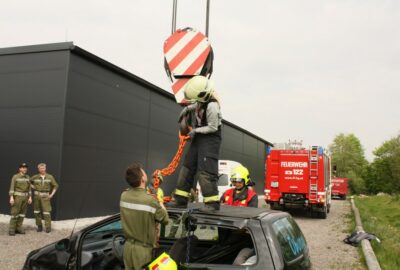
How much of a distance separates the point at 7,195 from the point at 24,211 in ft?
5.54

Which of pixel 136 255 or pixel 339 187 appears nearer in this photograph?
pixel 136 255

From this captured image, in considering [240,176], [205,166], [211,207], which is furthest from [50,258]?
[240,176]

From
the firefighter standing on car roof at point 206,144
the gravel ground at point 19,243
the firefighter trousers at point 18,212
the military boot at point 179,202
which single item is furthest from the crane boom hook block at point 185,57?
the firefighter trousers at point 18,212

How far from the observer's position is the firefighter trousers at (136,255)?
3.20 m

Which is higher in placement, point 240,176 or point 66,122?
point 66,122

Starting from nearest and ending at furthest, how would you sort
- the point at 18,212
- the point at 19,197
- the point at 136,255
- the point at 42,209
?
the point at 136,255
the point at 18,212
the point at 19,197
the point at 42,209

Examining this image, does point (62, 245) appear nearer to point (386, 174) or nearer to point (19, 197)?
point (19, 197)

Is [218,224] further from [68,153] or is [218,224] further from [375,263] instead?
[68,153]

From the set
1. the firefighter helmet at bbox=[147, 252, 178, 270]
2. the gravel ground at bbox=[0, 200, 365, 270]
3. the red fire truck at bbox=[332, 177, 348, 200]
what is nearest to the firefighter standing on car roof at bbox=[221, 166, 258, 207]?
the gravel ground at bbox=[0, 200, 365, 270]

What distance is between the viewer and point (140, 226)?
10.7ft

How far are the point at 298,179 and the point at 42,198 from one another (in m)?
10.1

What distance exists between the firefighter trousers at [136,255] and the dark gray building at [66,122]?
284 inches

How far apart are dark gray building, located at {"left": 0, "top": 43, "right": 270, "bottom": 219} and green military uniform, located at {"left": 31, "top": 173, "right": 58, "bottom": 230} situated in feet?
1.84

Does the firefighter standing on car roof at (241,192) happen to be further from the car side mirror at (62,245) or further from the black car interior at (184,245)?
the car side mirror at (62,245)
